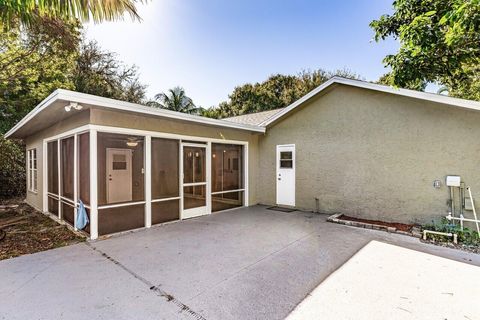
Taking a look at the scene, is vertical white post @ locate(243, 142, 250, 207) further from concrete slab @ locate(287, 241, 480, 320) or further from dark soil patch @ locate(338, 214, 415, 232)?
concrete slab @ locate(287, 241, 480, 320)

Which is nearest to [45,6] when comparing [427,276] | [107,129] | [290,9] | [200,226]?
[107,129]

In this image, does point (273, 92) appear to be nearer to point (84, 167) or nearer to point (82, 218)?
point (84, 167)

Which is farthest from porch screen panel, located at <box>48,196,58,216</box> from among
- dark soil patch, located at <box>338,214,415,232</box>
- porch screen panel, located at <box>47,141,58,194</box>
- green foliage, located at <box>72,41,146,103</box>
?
green foliage, located at <box>72,41,146,103</box>

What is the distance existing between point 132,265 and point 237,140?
536 centimetres

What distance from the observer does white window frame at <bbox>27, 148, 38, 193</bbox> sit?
898 centimetres

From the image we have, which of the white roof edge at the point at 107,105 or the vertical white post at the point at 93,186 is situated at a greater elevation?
the white roof edge at the point at 107,105

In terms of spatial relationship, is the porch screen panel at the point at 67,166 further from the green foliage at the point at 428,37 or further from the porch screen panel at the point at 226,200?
the green foliage at the point at 428,37

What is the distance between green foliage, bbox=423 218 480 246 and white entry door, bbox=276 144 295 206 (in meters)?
3.78

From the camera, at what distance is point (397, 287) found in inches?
125

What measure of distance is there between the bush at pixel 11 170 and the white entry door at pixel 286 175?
1289cm

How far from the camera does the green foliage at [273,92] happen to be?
23812mm

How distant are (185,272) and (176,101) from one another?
21046mm

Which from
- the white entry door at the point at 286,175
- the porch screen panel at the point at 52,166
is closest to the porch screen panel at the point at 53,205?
the porch screen panel at the point at 52,166

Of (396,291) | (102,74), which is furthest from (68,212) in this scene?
(102,74)
